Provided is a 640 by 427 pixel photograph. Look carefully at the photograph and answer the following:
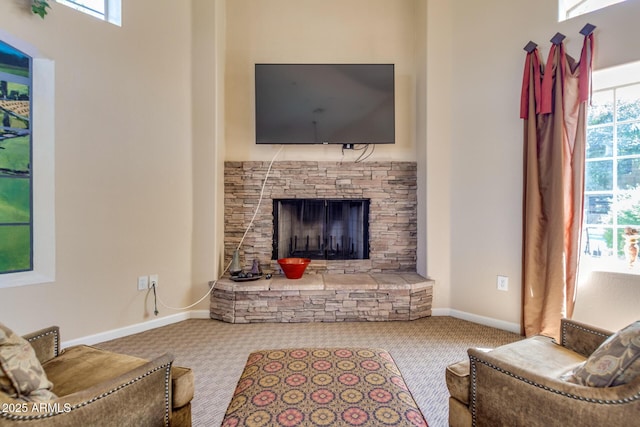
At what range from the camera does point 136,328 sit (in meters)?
2.88

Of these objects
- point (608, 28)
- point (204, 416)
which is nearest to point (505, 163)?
point (608, 28)

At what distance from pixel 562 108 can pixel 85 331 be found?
4.11m

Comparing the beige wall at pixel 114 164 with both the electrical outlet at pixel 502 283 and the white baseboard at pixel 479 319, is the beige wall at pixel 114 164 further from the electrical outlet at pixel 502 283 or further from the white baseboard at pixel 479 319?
the electrical outlet at pixel 502 283

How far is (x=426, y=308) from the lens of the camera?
3230 millimetres

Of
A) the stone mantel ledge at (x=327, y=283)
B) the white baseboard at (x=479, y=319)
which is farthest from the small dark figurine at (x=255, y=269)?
the white baseboard at (x=479, y=319)

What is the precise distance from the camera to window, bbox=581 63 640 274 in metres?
2.52

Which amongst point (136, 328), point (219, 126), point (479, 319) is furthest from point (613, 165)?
point (136, 328)

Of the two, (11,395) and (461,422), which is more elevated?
(11,395)

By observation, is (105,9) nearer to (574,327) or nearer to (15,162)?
(15,162)

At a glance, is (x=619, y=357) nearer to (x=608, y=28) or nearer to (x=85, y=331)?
(x=608, y=28)

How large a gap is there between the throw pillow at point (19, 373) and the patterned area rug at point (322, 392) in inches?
24.2

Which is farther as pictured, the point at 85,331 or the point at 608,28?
the point at 85,331

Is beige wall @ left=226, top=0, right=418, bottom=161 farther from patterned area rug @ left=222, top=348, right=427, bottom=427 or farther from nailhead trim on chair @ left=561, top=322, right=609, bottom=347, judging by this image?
patterned area rug @ left=222, top=348, right=427, bottom=427

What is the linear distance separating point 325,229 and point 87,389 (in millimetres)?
2712
